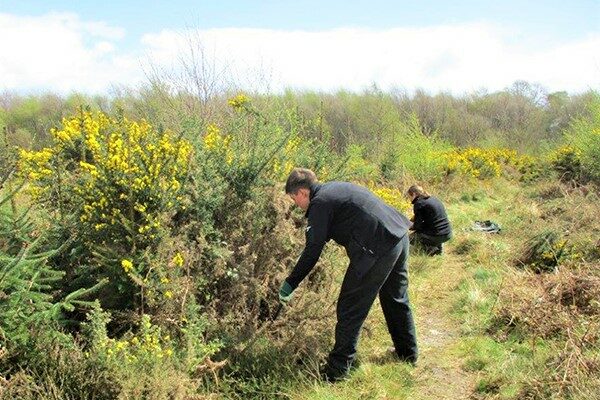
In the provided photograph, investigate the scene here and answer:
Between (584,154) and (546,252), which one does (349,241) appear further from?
(584,154)

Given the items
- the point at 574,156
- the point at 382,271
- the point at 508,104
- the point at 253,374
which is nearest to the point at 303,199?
the point at 382,271

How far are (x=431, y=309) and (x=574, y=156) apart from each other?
38.0 ft

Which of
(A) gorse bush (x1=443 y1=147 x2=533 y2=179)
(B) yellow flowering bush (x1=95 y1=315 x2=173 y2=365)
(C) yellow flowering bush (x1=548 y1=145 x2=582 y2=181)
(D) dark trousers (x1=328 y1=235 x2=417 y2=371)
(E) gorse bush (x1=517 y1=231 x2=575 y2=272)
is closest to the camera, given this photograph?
(B) yellow flowering bush (x1=95 y1=315 x2=173 y2=365)

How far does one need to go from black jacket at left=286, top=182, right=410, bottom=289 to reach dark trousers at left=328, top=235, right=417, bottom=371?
10 centimetres

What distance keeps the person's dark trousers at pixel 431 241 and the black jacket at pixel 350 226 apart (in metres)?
4.06

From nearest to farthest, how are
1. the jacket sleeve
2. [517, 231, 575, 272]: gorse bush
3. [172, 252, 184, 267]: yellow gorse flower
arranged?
the jacket sleeve < [172, 252, 184, 267]: yellow gorse flower < [517, 231, 575, 272]: gorse bush

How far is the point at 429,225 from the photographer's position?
7.66 metres

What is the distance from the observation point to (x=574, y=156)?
14.6m

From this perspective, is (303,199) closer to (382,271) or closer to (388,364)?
(382,271)

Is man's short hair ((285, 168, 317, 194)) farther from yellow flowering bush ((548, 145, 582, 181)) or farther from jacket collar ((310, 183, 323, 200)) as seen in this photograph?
yellow flowering bush ((548, 145, 582, 181))

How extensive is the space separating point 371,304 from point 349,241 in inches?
22.1

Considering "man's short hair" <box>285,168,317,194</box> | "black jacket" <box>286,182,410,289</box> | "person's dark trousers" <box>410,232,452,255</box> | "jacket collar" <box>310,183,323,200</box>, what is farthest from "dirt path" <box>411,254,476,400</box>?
"man's short hair" <box>285,168,317,194</box>

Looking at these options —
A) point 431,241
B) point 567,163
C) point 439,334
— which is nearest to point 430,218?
point 431,241

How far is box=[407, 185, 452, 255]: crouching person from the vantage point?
24.8 ft
